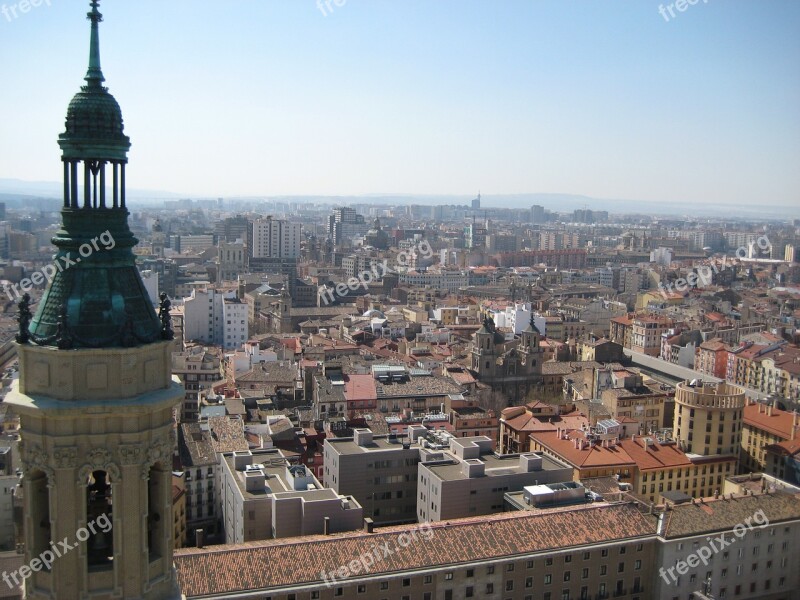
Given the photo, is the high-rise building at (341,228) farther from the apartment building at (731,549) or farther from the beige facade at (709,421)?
the apartment building at (731,549)

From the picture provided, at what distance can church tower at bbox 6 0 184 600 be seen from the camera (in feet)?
20.6

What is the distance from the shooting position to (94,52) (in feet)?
21.7

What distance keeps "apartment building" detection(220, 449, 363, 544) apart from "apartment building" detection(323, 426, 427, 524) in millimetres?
2019

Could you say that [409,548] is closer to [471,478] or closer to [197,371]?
[471,478]

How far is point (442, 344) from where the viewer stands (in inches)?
2245

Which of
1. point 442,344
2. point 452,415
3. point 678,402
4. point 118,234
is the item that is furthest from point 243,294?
point 118,234

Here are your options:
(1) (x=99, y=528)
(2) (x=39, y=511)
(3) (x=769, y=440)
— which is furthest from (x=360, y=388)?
(2) (x=39, y=511)

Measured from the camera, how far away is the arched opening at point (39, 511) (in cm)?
641

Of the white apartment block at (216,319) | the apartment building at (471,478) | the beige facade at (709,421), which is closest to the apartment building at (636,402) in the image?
the beige facade at (709,421)

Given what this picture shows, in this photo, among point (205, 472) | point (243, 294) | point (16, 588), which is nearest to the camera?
point (16, 588)

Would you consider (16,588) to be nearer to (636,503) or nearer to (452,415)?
(636,503)

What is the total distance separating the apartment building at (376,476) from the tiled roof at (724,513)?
27.9 ft

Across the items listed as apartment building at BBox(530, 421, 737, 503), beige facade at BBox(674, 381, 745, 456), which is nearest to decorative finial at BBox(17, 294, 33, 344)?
apartment building at BBox(530, 421, 737, 503)

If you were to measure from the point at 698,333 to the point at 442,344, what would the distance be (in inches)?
791
